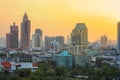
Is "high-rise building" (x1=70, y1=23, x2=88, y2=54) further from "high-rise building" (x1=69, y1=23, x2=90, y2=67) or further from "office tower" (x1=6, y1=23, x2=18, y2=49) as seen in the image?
"office tower" (x1=6, y1=23, x2=18, y2=49)

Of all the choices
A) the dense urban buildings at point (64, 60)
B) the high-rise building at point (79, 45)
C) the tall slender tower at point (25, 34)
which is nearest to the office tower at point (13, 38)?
the tall slender tower at point (25, 34)

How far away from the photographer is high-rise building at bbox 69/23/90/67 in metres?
30.0

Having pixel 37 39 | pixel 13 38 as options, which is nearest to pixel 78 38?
pixel 13 38

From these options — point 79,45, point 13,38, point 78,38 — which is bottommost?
point 79,45

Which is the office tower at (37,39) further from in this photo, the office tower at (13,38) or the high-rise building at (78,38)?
the high-rise building at (78,38)

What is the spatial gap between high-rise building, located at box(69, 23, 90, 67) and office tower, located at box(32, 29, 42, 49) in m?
28.3

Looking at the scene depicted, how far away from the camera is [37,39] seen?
66062 mm

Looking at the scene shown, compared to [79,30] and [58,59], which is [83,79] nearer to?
[58,59]

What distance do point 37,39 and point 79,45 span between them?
31.4 m

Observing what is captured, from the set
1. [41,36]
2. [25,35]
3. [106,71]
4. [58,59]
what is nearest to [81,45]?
[58,59]

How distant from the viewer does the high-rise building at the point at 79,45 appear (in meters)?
30.0

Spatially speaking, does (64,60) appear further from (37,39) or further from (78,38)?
(37,39)

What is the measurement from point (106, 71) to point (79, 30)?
17798 millimetres

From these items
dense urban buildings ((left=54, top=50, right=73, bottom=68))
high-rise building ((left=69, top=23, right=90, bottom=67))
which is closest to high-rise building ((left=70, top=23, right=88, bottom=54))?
high-rise building ((left=69, top=23, right=90, bottom=67))
